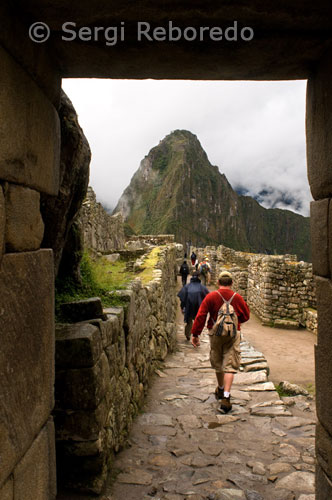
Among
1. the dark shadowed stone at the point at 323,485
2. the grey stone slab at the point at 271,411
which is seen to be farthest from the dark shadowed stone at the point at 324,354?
the grey stone slab at the point at 271,411

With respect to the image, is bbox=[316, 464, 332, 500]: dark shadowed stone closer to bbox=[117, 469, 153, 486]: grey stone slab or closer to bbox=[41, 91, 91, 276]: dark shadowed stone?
bbox=[117, 469, 153, 486]: grey stone slab

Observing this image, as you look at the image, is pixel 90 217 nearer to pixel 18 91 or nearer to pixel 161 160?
pixel 18 91

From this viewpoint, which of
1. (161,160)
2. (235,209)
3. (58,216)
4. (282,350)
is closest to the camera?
(58,216)

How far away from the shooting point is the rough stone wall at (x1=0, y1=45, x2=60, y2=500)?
1.66 metres

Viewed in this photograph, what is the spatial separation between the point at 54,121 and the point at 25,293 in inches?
46.3

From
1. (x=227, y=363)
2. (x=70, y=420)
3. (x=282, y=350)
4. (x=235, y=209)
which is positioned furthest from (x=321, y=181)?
(x=235, y=209)

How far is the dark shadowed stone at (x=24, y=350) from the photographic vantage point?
5.43 ft

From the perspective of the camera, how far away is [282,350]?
31.1ft

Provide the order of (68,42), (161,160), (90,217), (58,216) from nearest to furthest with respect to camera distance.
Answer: (68,42), (58,216), (90,217), (161,160)

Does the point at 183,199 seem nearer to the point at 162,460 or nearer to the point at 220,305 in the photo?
the point at 220,305

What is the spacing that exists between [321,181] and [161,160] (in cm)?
15264

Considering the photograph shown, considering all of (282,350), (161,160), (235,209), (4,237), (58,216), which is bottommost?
(282,350)

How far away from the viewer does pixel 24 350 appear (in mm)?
1850

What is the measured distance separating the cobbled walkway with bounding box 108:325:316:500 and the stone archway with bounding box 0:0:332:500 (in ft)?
3.59
